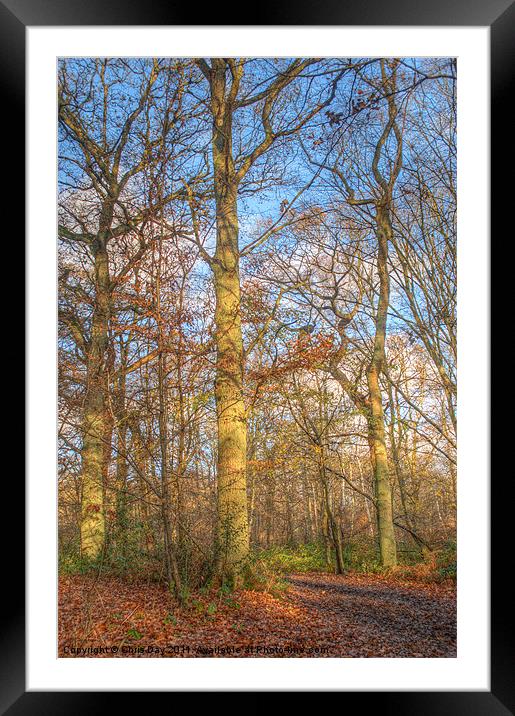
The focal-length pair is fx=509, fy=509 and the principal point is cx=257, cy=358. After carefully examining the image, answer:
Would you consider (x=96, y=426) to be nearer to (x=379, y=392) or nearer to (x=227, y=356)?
(x=227, y=356)

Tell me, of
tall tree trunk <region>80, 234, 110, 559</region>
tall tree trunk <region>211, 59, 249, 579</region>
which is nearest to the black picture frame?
tall tree trunk <region>80, 234, 110, 559</region>

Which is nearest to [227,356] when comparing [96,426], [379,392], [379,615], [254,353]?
[254,353]

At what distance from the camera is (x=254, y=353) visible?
4066 millimetres

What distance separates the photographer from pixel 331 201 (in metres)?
4.19

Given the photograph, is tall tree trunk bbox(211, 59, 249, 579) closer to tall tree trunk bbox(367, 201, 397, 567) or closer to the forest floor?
the forest floor

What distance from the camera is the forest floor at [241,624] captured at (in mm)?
3365

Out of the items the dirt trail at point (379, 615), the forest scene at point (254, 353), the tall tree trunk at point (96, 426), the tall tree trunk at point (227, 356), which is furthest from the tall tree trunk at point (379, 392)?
the tall tree trunk at point (96, 426)

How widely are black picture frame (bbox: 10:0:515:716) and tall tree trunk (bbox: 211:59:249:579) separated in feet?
3.63

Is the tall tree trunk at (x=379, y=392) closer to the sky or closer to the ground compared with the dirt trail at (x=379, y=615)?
closer to the sky

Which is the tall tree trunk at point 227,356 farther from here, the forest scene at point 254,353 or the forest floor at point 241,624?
the forest floor at point 241,624
